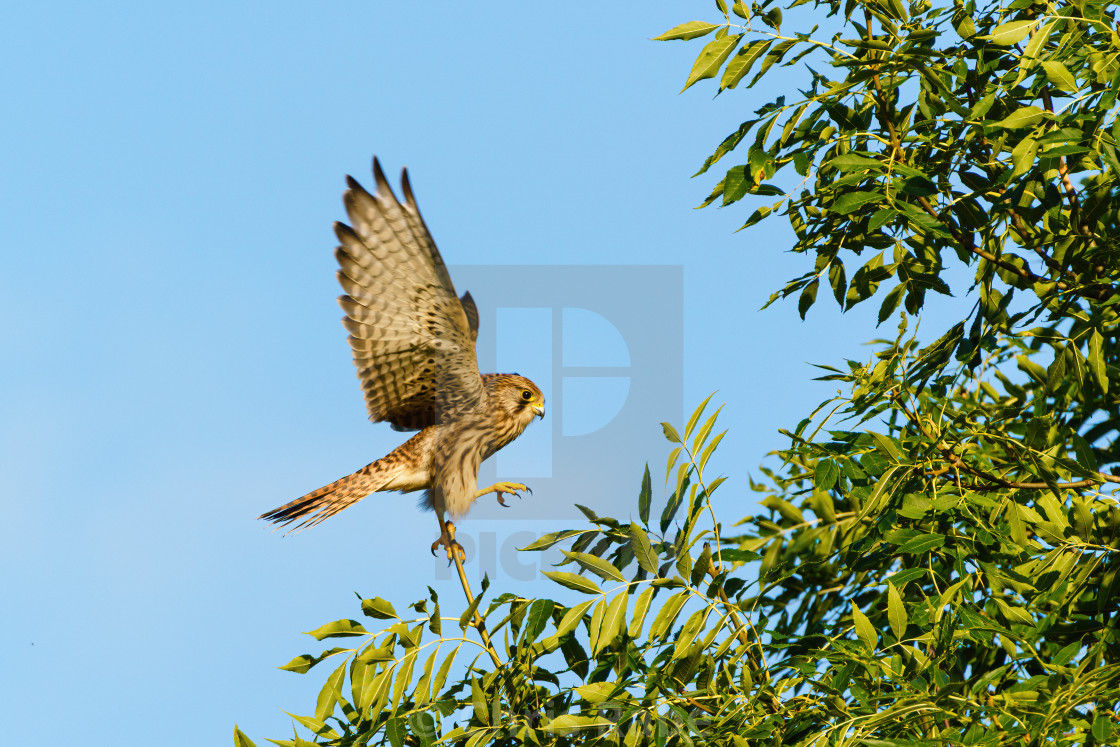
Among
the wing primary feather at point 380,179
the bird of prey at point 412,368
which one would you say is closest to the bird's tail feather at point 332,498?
the bird of prey at point 412,368

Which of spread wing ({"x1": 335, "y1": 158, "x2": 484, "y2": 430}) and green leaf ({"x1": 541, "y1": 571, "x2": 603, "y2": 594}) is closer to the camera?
green leaf ({"x1": 541, "y1": 571, "x2": 603, "y2": 594})

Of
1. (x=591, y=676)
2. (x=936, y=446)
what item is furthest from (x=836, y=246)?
(x=591, y=676)

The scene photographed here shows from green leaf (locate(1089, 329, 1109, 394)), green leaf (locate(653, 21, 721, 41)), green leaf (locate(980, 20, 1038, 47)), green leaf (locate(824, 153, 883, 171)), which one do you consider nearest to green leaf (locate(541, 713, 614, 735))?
green leaf (locate(824, 153, 883, 171))

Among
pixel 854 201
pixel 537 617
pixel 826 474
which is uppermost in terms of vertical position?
pixel 854 201

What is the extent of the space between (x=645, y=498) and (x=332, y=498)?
8.52ft

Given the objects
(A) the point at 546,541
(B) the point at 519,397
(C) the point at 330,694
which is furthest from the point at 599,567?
(B) the point at 519,397

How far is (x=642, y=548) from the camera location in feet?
9.32

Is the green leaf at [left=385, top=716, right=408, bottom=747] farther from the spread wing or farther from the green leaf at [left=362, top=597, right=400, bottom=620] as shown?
the spread wing

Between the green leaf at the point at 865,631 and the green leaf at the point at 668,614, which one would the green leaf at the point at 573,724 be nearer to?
the green leaf at the point at 668,614

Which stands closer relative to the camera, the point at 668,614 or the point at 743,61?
the point at 668,614

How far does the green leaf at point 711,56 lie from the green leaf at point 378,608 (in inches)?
82.0

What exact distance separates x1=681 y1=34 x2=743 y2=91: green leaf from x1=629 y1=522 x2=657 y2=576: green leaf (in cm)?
164

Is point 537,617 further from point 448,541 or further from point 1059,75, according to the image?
point 1059,75

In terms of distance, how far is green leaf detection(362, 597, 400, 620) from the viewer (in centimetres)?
312
